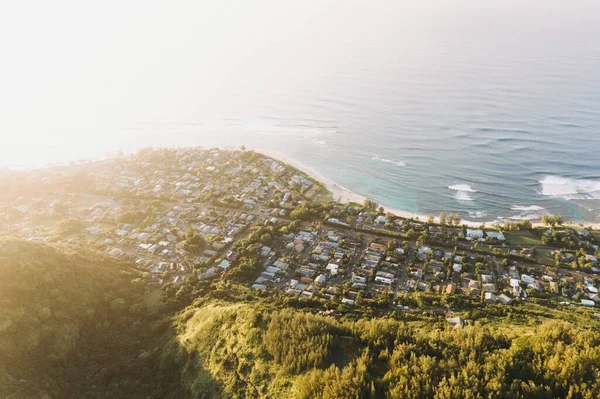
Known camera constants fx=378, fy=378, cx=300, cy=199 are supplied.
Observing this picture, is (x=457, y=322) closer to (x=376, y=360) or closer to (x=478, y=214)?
(x=376, y=360)

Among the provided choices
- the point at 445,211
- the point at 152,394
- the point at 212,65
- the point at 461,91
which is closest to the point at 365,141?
the point at 445,211

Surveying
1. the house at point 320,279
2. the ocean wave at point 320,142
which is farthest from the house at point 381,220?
the ocean wave at point 320,142

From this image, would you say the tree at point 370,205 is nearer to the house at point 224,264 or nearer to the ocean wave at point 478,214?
the ocean wave at point 478,214

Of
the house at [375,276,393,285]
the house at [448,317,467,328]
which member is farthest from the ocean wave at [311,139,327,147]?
the house at [448,317,467,328]

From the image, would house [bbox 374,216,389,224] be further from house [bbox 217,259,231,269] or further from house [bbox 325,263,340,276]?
house [bbox 217,259,231,269]

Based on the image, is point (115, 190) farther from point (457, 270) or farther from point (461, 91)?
point (461, 91)

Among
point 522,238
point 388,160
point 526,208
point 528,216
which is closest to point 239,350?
point 522,238
